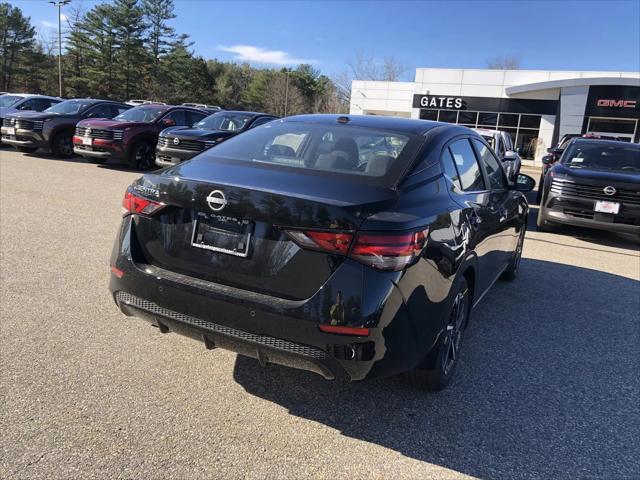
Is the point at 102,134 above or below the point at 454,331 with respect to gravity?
above

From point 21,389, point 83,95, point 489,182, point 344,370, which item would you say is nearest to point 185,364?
point 21,389

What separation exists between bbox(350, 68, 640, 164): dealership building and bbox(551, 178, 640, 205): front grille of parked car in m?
24.0

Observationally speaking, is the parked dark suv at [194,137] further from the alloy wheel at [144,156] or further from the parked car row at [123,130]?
the alloy wheel at [144,156]

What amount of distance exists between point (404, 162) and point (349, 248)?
87 cm

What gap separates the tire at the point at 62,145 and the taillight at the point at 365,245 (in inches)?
572

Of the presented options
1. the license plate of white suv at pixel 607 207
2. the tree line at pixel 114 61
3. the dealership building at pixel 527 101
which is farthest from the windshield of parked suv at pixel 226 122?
the tree line at pixel 114 61

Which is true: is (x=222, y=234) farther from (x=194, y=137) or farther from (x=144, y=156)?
(x=144, y=156)

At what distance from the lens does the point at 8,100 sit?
57.9ft

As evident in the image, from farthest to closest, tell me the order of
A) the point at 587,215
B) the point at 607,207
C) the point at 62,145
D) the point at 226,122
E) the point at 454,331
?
the point at 62,145
the point at 226,122
the point at 587,215
the point at 607,207
the point at 454,331

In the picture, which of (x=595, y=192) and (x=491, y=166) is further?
(x=595, y=192)

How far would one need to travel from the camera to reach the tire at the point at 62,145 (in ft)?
48.3

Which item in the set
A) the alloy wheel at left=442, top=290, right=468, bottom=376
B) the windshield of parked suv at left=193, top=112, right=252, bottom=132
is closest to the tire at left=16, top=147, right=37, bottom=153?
the windshield of parked suv at left=193, top=112, right=252, bottom=132

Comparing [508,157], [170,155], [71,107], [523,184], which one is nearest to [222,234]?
[523,184]

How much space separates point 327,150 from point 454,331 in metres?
1.44
